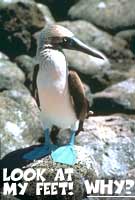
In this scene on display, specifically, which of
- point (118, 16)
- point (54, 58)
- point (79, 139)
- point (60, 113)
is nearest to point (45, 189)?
point (60, 113)

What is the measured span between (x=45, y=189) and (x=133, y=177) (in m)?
0.83

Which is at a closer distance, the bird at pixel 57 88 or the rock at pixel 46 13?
the bird at pixel 57 88

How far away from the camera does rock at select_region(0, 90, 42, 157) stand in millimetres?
6684

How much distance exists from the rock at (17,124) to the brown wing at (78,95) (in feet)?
5.41

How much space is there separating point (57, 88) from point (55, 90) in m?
0.02

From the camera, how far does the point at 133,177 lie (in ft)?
18.1

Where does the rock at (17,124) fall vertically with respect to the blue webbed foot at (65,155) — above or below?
below

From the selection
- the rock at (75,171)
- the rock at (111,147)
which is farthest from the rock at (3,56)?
the rock at (75,171)

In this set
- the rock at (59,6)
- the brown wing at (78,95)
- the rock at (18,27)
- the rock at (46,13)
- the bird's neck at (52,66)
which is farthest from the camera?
the rock at (59,6)

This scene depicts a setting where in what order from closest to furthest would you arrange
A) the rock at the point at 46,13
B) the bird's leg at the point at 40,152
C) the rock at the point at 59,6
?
the bird's leg at the point at 40,152 → the rock at the point at 46,13 → the rock at the point at 59,6

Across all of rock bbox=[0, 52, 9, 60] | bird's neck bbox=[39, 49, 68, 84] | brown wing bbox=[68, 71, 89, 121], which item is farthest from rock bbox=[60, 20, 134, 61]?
bird's neck bbox=[39, 49, 68, 84]

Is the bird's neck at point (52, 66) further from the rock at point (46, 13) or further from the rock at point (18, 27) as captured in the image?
the rock at point (46, 13)

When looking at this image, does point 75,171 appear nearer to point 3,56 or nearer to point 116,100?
point 116,100

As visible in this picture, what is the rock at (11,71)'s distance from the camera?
8.33 metres
